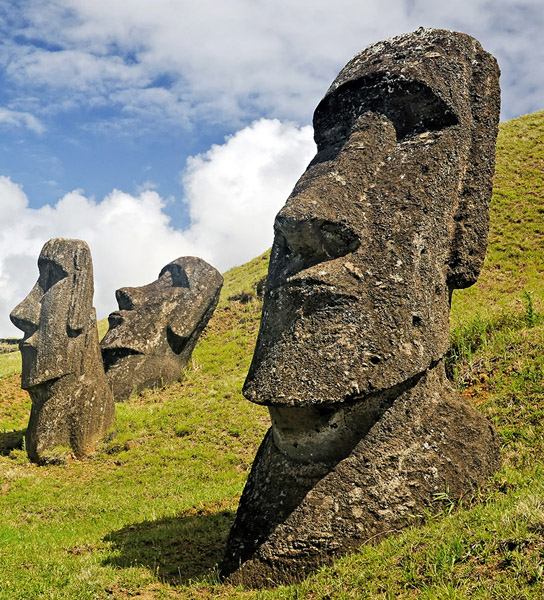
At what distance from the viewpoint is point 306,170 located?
6078mm

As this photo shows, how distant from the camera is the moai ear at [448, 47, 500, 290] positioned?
5922 mm

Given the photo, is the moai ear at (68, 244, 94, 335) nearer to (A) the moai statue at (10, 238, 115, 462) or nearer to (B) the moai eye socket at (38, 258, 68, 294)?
(A) the moai statue at (10, 238, 115, 462)

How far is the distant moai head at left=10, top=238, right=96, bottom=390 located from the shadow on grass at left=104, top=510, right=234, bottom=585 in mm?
5701

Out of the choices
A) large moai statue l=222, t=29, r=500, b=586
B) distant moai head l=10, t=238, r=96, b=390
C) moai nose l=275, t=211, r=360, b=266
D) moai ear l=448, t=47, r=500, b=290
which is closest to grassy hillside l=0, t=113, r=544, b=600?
large moai statue l=222, t=29, r=500, b=586

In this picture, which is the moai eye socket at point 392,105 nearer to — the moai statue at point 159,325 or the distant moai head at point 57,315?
the distant moai head at point 57,315

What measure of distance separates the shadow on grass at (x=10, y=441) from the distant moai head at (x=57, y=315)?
1478 mm

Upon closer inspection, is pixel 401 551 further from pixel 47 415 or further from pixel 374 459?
pixel 47 415

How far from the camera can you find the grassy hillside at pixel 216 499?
4.07m

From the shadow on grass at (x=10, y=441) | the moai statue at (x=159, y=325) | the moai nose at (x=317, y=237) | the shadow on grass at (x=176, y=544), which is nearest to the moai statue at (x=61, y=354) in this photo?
the shadow on grass at (x=10, y=441)

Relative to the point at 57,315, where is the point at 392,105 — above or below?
above

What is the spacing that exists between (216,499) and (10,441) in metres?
6.95

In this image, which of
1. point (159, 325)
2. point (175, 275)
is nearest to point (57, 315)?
point (159, 325)

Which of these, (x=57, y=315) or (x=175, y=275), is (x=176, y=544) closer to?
(x=57, y=315)

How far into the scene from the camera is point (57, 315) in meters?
12.7
